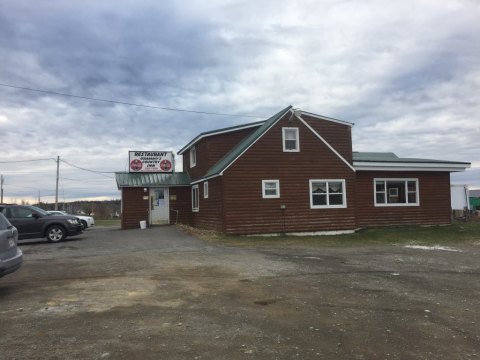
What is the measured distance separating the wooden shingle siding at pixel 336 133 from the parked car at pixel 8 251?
53.0 ft

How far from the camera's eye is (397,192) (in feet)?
80.8

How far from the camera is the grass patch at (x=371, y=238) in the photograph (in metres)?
17.6

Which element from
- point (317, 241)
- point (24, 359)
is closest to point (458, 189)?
point (317, 241)

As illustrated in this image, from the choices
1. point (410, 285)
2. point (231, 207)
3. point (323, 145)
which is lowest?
point (410, 285)

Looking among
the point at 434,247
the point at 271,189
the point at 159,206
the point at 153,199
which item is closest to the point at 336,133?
the point at 271,189

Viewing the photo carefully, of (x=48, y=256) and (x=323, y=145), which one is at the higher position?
(x=323, y=145)

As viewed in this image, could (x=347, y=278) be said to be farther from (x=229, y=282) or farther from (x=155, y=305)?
(x=155, y=305)

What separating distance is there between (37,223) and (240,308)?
44.8ft

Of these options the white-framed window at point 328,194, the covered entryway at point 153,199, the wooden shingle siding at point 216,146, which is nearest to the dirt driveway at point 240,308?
the white-framed window at point 328,194

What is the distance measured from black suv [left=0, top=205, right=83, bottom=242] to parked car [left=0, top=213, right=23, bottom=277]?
9981 mm

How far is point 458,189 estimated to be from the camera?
3381 cm

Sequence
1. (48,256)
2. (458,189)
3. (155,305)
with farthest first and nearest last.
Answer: (458,189)
(48,256)
(155,305)

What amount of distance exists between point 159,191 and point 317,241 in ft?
38.5

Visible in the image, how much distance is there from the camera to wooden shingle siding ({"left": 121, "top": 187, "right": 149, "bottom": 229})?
26.5 meters
